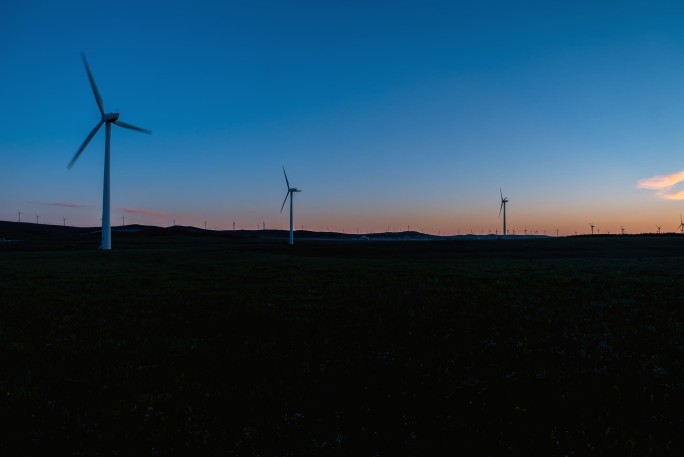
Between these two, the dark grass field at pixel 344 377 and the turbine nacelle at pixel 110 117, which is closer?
the dark grass field at pixel 344 377

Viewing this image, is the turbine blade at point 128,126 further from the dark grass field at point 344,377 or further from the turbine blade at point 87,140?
the dark grass field at point 344,377

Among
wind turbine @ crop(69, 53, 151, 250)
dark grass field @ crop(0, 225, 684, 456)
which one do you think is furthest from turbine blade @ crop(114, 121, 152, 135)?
dark grass field @ crop(0, 225, 684, 456)

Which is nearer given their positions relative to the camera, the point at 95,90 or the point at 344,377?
the point at 344,377

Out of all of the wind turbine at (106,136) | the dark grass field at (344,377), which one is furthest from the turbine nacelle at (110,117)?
the dark grass field at (344,377)

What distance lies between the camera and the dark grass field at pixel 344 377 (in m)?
7.73

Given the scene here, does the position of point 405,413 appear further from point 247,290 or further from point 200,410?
point 247,290

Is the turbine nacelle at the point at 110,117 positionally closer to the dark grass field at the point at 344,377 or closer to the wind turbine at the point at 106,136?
the wind turbine at the point at 106,136

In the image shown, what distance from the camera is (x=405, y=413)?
→ 8.80 metres

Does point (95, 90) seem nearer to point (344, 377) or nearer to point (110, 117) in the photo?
point (110, 117)

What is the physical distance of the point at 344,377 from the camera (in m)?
10.8

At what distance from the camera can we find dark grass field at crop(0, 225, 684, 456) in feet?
25.4

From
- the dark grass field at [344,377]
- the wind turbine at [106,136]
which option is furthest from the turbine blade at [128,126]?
the dark grass field at [344,377]

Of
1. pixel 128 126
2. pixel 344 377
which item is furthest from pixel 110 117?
pixel 344 377

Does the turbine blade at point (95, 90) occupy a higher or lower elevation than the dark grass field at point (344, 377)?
higher
